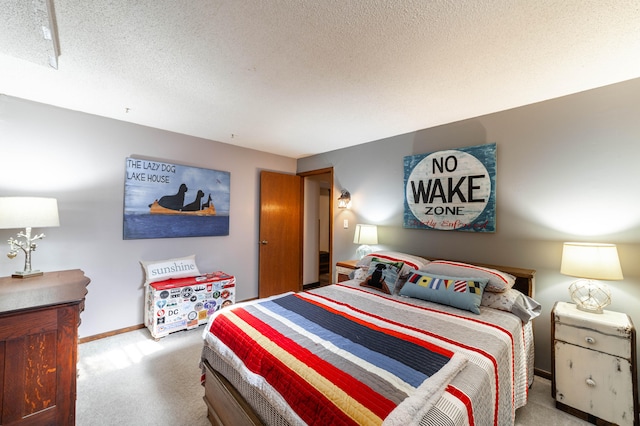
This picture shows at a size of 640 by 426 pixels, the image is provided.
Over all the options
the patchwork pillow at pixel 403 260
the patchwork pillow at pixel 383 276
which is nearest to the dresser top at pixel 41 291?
the patchwork pillow at pixel 383 276

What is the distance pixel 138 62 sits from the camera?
176cm

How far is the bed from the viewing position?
38.8 inches

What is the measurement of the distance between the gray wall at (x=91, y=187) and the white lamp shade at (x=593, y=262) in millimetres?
3823

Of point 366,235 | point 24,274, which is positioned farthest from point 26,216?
point 366,235

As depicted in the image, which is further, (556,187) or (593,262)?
(556,187)

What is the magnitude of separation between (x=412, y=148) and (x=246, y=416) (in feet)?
9.80

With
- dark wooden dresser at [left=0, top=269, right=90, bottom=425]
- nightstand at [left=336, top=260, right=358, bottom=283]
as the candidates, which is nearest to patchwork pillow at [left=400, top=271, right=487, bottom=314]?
nightstand at [left=336, top=260, right=358, bottom=283]

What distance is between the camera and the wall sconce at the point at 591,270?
5.64ft

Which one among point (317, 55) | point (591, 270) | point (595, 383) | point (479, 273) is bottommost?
point (595, 383)

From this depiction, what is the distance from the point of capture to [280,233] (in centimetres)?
430

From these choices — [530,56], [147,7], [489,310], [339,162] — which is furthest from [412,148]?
[147,7]

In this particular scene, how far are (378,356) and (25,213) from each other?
2846 millimetres

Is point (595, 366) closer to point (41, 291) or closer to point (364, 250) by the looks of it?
point (364, 250)

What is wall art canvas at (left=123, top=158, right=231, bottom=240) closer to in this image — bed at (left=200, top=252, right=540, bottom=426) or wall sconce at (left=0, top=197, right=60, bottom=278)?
wall sconce at (left=0, top=197, right=60, bottom=278)
